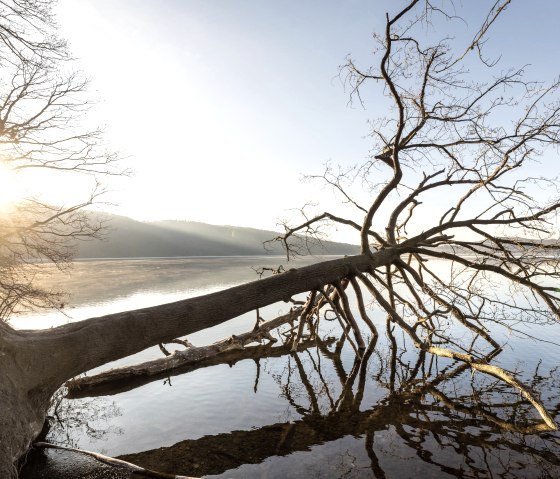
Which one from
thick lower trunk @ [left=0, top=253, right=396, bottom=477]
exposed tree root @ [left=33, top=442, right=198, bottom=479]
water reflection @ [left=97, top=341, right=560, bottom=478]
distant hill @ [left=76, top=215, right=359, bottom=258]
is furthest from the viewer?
distant hill @ [left=76, top=215, right=359, bottom=258]

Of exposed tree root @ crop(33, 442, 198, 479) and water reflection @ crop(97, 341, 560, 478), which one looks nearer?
exposed tree root @ crop(33, 442, 198, 479)

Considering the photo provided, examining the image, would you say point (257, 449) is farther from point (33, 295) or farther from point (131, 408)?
point (33, 295)

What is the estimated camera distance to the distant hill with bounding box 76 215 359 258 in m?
116

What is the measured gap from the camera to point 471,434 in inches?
235

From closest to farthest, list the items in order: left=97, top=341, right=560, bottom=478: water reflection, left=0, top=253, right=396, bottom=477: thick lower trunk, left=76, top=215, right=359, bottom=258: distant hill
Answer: left=0, top=253, right=396, bottom=477: thick lower trunk
left=97, top=341, right=560, bottom=478: water reflection
left=76, top=215, right=359, bottom=258: distant hill

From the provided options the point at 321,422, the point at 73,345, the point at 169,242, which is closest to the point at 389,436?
the point at 321,422

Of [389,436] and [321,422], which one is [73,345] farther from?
[389,436]

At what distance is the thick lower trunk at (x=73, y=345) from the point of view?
487 centimetres

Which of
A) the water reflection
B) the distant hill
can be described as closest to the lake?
the water reflection

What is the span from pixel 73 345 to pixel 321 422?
453 cm

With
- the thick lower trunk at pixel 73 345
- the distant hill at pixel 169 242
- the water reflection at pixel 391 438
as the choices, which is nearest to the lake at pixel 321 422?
the water reflection at pixel 391 438

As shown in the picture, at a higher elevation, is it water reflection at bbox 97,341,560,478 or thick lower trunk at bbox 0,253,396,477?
thick lower trunk at bbox 0,253,396,477

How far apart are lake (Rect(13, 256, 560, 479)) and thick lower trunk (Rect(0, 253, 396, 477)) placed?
2.65ft

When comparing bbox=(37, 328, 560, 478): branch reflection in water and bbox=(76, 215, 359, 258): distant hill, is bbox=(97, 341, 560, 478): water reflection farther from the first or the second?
bbox=(76, 215, 359, 258): distant hill
